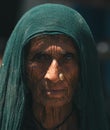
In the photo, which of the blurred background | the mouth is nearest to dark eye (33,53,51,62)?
the mouth

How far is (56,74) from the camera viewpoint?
2.91 metres

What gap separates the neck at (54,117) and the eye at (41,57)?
20cm

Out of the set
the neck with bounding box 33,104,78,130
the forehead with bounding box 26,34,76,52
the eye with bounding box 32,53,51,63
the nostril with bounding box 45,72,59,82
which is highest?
the forehead with bounding box 26,34,76,52

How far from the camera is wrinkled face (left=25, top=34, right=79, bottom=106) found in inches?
116

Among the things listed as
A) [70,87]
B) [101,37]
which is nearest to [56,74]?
[70,87]

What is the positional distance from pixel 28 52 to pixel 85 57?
0.22 metres

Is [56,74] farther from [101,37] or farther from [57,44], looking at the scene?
[101,37]

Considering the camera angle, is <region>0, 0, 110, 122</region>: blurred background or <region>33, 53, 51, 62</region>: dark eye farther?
<region>0, 0, 110, 122</region>: blurred background

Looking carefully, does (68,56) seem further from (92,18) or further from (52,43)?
(92,18)

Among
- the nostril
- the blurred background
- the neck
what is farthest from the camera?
the blurred background

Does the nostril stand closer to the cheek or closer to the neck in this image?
the cheek

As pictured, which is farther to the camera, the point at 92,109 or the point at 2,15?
the point at 2,15

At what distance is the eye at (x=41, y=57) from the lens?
297 cm

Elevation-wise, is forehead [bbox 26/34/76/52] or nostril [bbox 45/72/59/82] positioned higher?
forehead [bbox 26/34/76/52]
